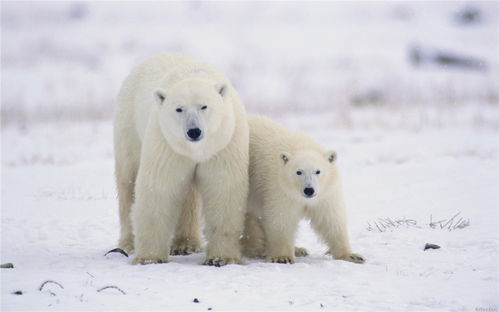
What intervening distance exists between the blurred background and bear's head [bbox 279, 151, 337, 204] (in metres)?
6.51

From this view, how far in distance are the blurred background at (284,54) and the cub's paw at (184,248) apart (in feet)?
21.4

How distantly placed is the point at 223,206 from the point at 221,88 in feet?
3.08

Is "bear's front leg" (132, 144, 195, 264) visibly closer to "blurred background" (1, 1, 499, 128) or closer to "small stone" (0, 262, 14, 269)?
"small stone" (0, 262, 14, 269)

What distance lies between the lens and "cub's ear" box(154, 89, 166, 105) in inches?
198

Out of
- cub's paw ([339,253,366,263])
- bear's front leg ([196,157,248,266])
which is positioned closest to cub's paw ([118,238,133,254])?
bear's front leg ([196,157,248,266])

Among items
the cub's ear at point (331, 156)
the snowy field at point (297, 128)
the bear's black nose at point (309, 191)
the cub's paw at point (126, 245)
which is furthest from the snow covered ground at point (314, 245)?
the cub's ear at point (331, 156)

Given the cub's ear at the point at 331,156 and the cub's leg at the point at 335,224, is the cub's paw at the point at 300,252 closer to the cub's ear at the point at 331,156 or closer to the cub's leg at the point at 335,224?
the cub's leg at the point at 335,224

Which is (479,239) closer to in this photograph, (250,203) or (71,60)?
(250,203)

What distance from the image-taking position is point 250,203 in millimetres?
5688

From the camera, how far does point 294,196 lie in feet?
17.3

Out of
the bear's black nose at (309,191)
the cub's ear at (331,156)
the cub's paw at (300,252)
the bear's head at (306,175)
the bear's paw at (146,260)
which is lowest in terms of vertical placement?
the bear's paw at (146,260)

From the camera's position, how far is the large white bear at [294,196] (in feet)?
17.3

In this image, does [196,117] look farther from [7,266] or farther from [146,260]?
[7,266]

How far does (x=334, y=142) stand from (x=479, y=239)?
5583mm
